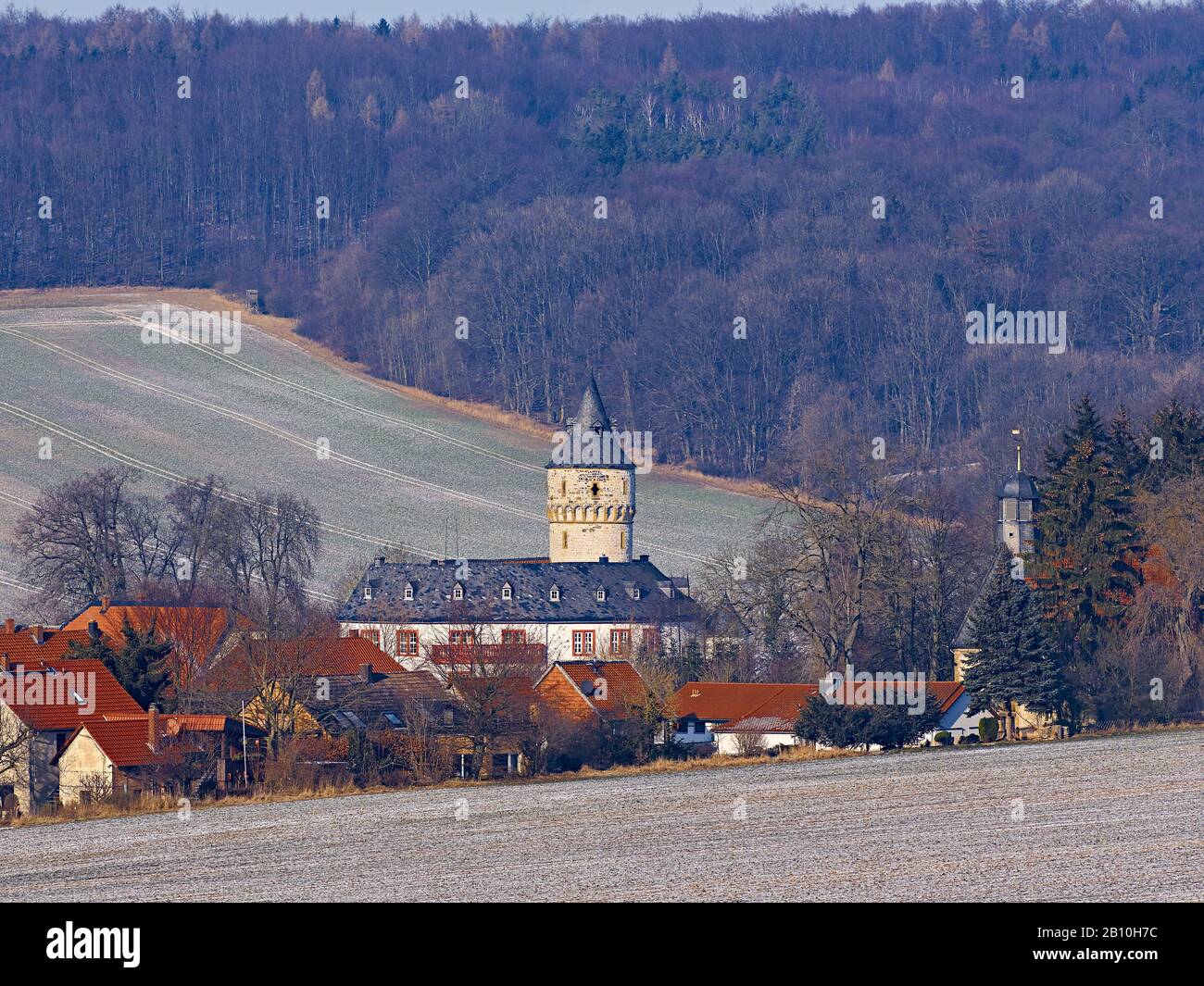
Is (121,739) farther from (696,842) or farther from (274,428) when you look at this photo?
(274,428)

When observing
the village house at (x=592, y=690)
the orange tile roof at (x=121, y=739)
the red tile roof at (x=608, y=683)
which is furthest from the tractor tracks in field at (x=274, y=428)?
the orange tile roof at (x=121, y=739)

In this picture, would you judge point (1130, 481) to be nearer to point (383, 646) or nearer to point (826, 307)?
point (383, 646)

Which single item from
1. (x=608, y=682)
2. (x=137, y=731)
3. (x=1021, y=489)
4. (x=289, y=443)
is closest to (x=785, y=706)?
(x=608, y=682)

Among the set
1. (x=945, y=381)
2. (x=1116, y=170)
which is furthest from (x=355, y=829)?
(x=1116, y=170)

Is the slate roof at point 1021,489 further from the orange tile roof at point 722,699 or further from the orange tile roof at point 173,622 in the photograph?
the orange tile roof at point 173,622

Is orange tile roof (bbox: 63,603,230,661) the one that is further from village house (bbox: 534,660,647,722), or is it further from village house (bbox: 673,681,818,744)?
village house (bbox: 673,681,818,744)
